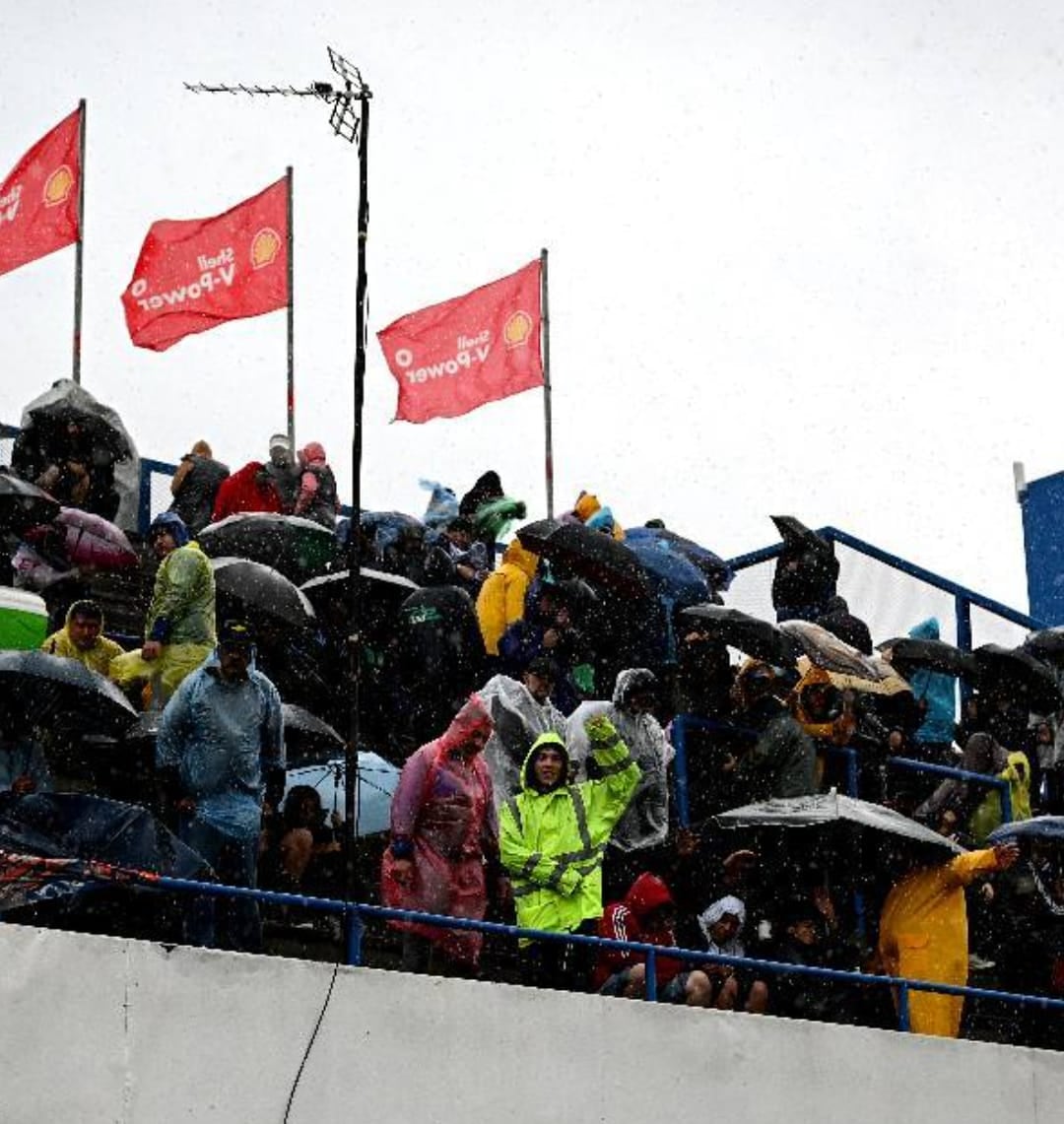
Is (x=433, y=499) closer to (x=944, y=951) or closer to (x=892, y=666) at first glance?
(x=892, y=666)

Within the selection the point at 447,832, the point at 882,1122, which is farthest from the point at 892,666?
the point at 447,832

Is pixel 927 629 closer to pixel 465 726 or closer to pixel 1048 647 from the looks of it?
pixel 1048 647

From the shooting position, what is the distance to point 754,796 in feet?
50.8

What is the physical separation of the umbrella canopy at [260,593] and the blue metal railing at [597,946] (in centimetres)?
223

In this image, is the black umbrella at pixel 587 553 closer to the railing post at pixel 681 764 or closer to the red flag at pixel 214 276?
the railing post at pixel 681 764

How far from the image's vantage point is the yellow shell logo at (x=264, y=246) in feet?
75.9

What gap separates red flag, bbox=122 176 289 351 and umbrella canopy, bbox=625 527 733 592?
253 inches

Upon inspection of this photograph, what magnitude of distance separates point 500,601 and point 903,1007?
3575 mm

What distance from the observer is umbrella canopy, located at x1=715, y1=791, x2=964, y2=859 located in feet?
47.4

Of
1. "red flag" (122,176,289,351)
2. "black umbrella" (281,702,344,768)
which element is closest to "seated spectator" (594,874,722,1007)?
"black umbrella" (281,702,344,768)

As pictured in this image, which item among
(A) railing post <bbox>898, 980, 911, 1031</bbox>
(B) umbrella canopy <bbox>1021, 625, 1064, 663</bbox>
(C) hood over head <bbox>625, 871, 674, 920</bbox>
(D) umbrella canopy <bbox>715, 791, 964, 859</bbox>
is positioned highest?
(B) umbrella canopy <bbox>1021, 625, 1064, 663</bbox>

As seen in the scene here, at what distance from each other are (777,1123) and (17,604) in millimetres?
4685

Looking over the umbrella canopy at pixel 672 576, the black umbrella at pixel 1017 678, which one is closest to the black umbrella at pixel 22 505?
the umbrella canopy at pixel 672 576

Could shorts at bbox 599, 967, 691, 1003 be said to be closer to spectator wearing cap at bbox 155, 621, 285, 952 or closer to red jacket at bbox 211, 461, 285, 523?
spectator wearing cap at bbox 155, 621, 285, 952
